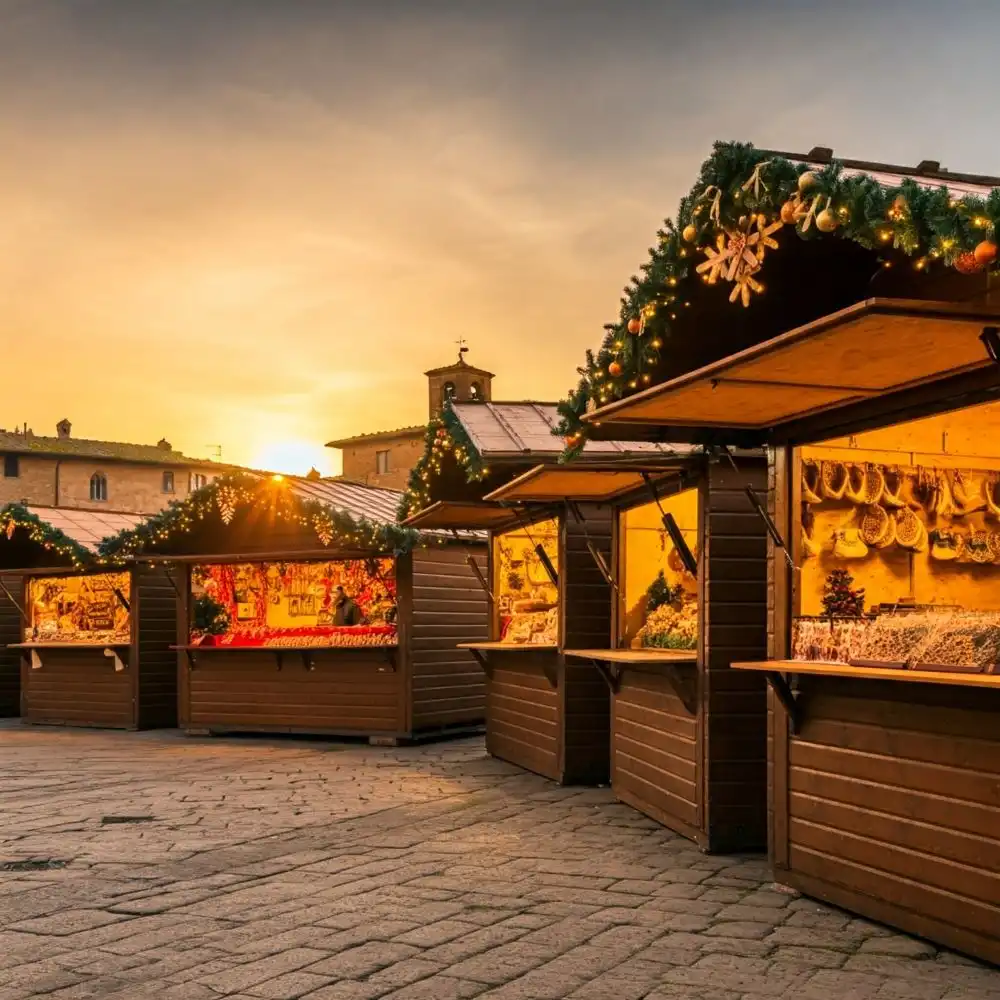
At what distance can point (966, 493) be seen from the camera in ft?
24.8

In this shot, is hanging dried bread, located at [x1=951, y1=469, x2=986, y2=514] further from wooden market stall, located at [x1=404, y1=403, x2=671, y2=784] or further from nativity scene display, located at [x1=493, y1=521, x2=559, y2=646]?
nativity scene display, located at [x1=493, y1=521, x2=559, y2=646]

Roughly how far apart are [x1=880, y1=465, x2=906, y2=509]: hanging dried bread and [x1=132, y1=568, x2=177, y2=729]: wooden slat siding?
12.8 metres

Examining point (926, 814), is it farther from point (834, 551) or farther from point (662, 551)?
point (662, 551)

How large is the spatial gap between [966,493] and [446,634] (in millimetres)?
9152

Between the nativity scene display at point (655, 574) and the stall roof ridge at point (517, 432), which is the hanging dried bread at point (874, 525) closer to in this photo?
the nativity scene display at point (655, 574)

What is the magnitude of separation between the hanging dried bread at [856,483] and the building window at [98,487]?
172ft

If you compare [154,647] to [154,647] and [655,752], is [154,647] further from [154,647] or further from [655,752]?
[655,752]

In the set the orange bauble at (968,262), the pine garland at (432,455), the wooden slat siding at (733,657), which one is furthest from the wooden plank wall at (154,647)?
the orange bauble at (968,262)

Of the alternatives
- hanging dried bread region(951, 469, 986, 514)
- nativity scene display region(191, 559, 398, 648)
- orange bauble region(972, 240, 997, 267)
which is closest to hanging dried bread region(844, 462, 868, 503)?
hanging dried bread region(951, 469, 986, 514)

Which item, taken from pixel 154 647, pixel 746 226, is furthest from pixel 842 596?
pixel 154 647

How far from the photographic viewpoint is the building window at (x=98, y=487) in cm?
5600

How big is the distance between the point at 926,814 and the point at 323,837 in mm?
4240

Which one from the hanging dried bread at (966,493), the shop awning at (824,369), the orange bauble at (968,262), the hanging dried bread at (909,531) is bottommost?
the hanging dried bread at (909,531)

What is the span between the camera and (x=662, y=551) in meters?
10.3
